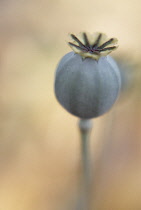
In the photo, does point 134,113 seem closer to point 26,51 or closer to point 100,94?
point 26,51

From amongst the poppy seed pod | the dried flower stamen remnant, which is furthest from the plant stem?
the dried flower stamen remnant

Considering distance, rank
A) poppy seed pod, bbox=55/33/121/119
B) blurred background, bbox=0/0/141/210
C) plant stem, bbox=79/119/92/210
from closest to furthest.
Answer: poppy seed pod, bbox=55/33/121/119, plant stem, bbox=79/119/92/210, blurred background, bbox=0/0/141/210

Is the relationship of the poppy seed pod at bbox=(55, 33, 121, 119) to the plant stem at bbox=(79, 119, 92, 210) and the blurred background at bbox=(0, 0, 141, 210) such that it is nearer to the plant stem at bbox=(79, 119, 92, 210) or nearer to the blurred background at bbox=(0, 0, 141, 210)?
the plant stem at bbox=(79, 119, 92, 210)

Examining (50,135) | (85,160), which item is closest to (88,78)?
(85,160)

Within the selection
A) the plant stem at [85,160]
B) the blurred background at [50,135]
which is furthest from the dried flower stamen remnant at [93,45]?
the blurred background at [50,135]

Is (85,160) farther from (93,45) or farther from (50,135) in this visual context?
(50,135)

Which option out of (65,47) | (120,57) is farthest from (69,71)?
(65,47)
